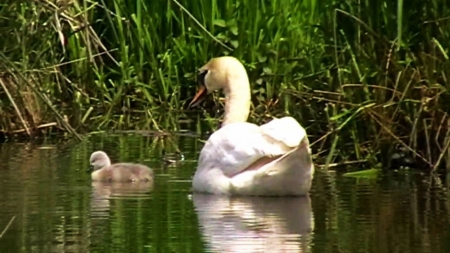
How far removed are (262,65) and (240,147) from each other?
15.8 ft

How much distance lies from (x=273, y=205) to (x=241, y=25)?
5512 millimetres

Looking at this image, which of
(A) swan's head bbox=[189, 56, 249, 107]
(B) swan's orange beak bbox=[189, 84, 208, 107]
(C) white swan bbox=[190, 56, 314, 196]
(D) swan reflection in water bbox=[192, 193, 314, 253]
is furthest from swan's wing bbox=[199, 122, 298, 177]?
(B) swan's orange beak bbox=[189, 84, 208, 107]

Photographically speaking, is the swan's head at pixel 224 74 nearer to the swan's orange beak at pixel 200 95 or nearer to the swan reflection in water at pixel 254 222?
the swan's orange beak at pixel 200 95

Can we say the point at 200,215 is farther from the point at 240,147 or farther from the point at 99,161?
the point at 99,161

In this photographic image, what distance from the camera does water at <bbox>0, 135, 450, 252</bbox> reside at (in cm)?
716

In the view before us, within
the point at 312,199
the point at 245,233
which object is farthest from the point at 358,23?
the point at 245,233

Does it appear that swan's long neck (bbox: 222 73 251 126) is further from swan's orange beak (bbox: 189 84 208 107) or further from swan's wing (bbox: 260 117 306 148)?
swan's wing (bbox: 260 117 306 148)

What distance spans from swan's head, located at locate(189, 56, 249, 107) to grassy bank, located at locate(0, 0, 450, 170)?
0.46 m

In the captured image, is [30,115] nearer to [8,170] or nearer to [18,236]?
[8,170]

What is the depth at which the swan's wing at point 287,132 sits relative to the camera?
8.61 meters

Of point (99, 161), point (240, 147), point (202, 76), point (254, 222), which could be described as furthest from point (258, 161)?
point (202, 76)

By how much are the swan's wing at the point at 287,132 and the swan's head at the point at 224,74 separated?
1.40 m

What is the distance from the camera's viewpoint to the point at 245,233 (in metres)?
7.45

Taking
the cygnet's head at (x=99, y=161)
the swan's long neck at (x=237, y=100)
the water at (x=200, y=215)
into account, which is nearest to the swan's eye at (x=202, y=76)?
the swan's long neck at (x=237, y=100)
